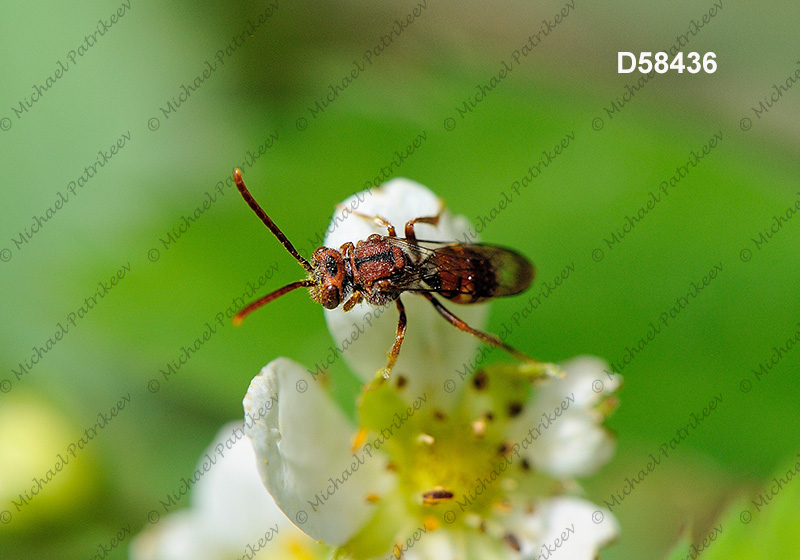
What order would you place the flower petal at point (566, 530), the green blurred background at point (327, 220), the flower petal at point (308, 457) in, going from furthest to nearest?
the green blurred background at point (327, 220), the flower petal at point (566, 530), the flower petal at point (308, 457)

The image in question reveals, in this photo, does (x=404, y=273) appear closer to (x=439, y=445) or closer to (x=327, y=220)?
(x=439, y=445)

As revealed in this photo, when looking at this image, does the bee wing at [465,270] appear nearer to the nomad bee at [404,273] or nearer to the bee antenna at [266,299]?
the nomad bee at [404,273]

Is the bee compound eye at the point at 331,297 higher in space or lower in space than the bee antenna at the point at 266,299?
higher

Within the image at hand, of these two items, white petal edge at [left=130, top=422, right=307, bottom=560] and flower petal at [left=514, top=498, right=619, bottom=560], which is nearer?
flower petal at [left=514, top=498, right=619, bottom=560]

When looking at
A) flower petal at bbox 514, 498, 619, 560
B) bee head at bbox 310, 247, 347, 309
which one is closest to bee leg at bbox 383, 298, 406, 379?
bee head at bbox 310, 247, 347, 309

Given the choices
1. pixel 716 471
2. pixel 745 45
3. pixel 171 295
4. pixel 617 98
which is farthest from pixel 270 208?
pixel 745 45

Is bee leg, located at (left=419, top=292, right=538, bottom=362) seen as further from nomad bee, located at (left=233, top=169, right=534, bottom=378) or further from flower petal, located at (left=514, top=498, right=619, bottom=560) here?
flower petal, located at (left=514, top=498, right=619, bottom=560)

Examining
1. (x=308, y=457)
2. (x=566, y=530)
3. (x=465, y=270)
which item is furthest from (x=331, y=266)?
(x=566, y=530)

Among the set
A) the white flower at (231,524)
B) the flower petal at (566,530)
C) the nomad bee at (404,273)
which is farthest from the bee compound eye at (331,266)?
the flower petal at (566,530)
